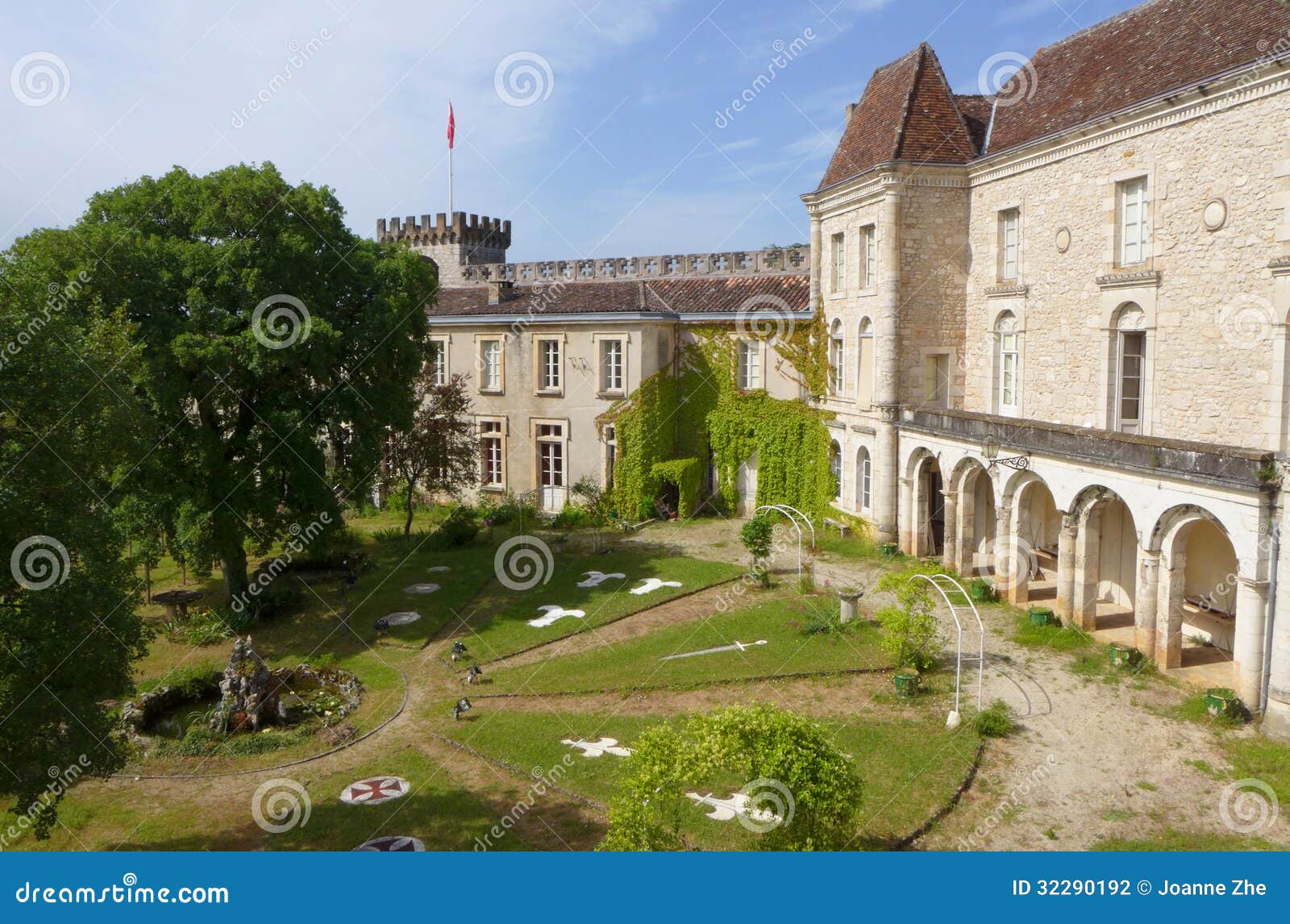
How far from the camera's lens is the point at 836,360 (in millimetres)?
29062

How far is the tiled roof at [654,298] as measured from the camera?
1259 inches

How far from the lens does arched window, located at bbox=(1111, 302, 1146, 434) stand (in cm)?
1977

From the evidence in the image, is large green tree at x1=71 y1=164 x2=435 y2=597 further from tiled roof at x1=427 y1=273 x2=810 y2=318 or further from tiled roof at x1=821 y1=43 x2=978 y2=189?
tiled roof at x1=821 y1=43 x2=978 y2=189

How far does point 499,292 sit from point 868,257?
15025 mm

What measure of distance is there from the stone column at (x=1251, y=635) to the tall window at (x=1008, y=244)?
37.5 ft

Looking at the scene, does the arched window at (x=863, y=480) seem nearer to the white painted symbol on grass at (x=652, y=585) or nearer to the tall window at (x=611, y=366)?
the white painted symbol on grass at (x=652, y=585)

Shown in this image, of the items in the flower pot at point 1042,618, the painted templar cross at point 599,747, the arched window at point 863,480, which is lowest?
the painted templar cross at point 599,747

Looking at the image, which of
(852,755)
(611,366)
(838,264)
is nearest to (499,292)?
(611,366)

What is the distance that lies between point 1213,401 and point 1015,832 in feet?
33.6

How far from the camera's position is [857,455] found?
92.0ft

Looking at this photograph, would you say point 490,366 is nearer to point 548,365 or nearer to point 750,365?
point 548,365

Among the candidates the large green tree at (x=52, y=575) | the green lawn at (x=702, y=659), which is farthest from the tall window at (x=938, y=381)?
the large green tree at (x=52, y=575)

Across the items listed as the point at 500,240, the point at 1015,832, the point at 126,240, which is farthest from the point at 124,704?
the point at 500,240

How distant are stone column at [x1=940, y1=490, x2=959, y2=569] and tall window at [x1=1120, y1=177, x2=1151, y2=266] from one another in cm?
667
